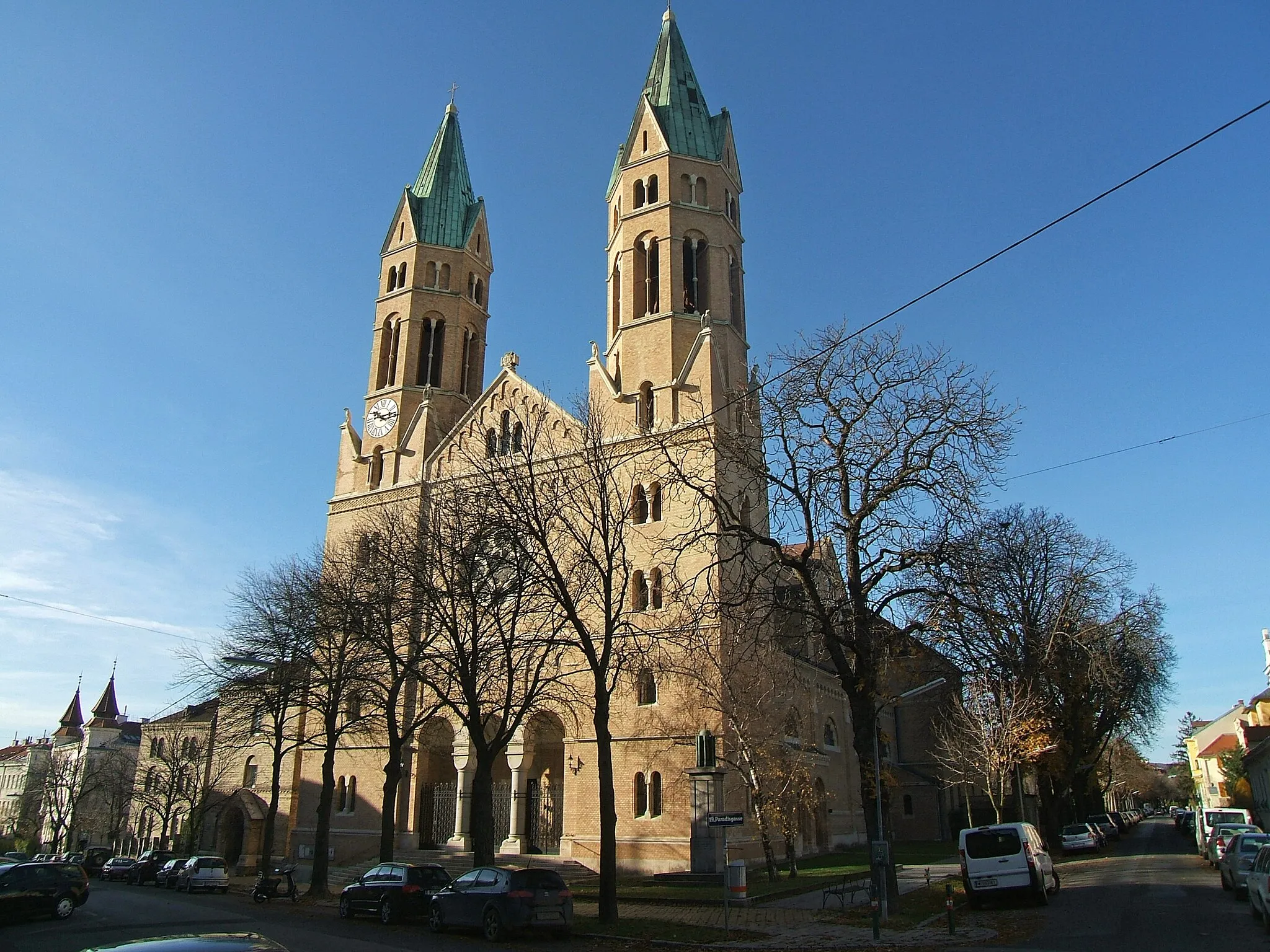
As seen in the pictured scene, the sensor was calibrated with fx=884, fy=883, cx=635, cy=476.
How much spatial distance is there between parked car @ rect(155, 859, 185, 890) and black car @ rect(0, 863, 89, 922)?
44.0 feet

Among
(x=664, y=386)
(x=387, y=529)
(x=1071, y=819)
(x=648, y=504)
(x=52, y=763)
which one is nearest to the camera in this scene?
(x=387, y=529)

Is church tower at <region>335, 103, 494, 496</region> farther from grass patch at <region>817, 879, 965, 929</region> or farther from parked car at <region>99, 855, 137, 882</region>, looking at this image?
grass patch at <region>817, 879, 965, 929</region>

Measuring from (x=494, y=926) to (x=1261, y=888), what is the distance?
14.1 metres

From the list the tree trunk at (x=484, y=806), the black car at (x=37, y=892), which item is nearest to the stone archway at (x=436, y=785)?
the tree trunk at (x=484, y=806)

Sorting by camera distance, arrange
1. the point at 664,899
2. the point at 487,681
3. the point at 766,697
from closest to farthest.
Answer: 1. the point at 664,899
2. the point at 487,681
3. the point at 766,697

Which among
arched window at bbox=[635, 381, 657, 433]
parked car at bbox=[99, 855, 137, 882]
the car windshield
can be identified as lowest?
parked car at bbox=[99, 855, 137, 882]

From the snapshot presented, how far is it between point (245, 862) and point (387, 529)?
894 inches

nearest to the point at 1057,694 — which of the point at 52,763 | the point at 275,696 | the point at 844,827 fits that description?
the point at 844,827

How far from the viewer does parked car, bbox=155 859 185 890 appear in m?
34.9

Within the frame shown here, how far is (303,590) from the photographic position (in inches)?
1195

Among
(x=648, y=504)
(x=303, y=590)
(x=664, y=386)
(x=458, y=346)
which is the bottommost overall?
(x=303, y=590)

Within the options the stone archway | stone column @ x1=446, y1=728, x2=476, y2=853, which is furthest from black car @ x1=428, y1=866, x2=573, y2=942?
the stone archway

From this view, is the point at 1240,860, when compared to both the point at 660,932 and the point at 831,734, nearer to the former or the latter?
the point at 660,932

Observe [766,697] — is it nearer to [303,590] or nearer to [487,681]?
[487,681]
